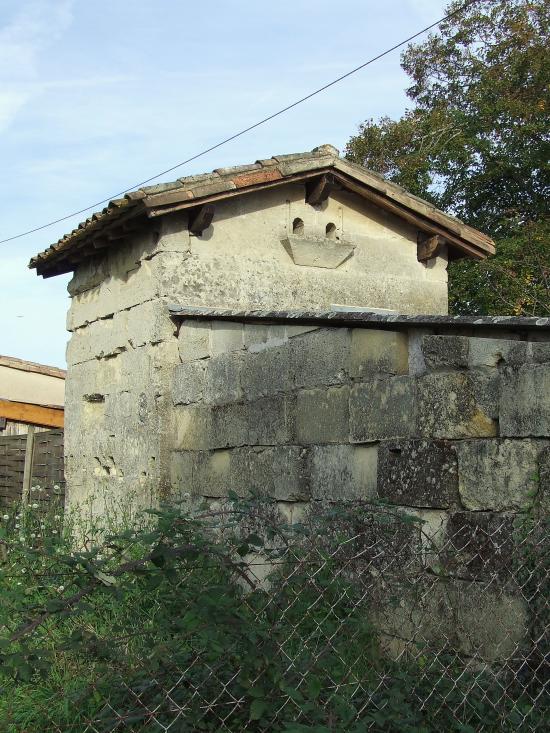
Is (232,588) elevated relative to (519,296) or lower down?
lower down

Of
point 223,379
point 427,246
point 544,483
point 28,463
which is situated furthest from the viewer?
point 28,463

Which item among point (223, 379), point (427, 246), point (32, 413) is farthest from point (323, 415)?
point (32, 413)

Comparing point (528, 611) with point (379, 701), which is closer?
point (379, 701)

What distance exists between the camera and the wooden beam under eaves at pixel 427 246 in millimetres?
9320

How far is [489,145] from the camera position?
17.4 meters

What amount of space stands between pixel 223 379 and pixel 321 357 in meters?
1.30

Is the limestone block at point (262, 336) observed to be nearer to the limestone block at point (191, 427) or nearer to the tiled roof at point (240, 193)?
the limestone block at point (191, 427)

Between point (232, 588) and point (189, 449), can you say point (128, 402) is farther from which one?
point (232, 588)

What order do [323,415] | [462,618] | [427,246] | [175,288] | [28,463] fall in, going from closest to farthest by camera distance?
1. [462,618]
2. [323,415]
3. [175,288]
4. [427,246]
5. [28,463]

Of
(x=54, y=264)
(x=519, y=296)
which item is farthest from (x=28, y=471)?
(x=519, y=296)

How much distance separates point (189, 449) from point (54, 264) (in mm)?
3096

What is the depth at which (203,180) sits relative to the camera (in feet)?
25.7

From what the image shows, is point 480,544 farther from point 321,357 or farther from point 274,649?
point 321,357

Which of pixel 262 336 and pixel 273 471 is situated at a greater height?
pixel 262 336
